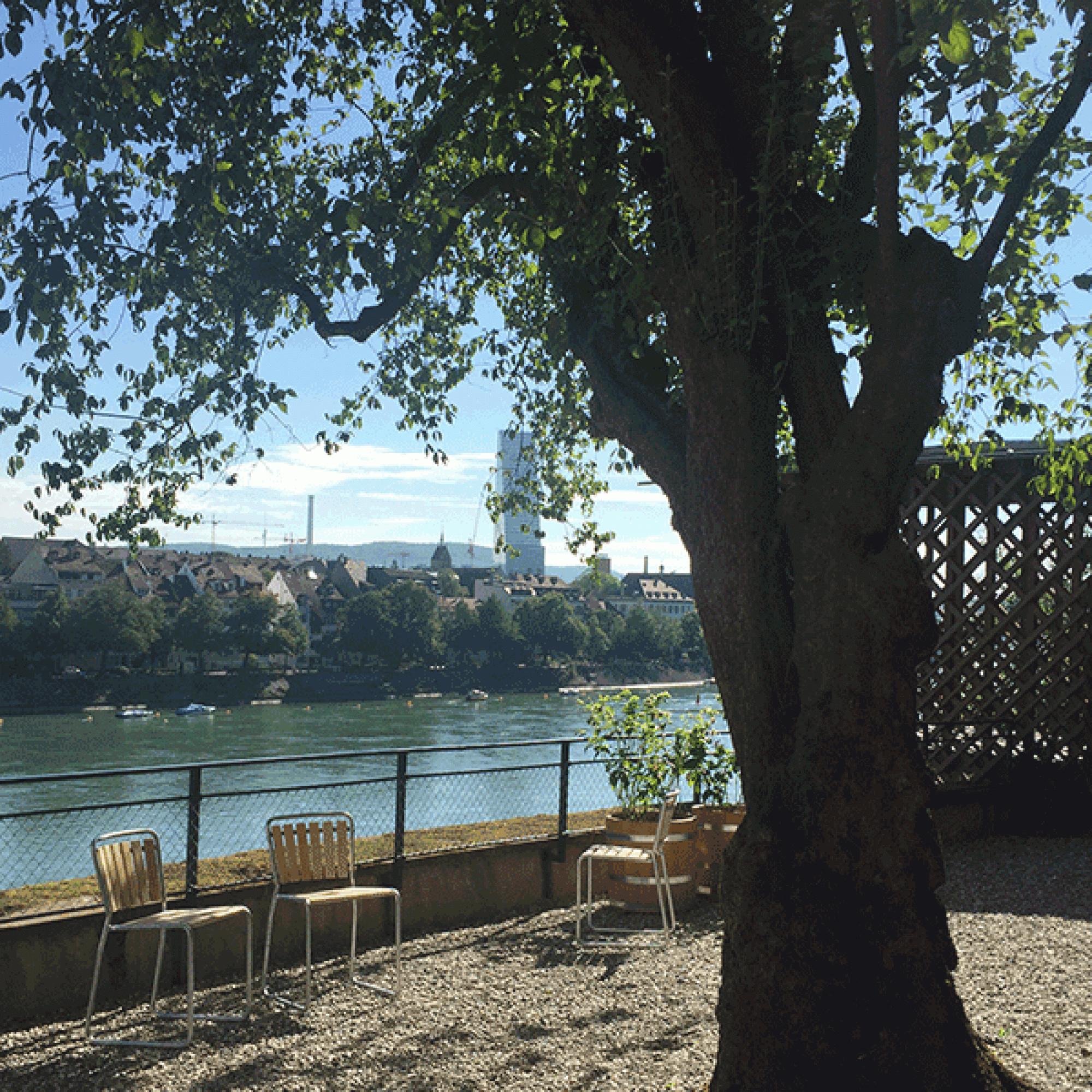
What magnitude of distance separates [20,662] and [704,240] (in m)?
76.8

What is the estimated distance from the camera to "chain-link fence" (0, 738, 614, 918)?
6297mm

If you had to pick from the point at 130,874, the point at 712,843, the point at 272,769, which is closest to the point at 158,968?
the point at 130,874

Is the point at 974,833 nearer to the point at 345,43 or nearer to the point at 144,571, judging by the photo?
the point at 345,43

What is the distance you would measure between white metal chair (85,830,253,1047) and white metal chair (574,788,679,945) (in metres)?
1.99

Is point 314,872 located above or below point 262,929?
above

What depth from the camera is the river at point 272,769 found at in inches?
622

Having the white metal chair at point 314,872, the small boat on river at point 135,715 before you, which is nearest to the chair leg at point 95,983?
the white metal chair at point 314,872

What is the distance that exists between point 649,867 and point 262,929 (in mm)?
2463

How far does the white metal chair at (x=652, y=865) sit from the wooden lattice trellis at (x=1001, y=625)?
3901mm

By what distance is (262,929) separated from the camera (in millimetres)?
6219

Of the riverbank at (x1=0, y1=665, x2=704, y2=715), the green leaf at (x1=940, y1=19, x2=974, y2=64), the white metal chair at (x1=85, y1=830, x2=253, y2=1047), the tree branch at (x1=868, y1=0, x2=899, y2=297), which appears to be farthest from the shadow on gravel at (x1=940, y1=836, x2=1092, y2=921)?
the riverbank at (x1=0, y1=665, x2=704, y2=715)

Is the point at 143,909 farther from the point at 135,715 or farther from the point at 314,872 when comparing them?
the point at 135,715

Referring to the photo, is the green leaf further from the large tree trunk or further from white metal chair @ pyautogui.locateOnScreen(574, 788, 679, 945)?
white metal chair @ pyautogui.locateOnScreen(574, 788, 679, 945)

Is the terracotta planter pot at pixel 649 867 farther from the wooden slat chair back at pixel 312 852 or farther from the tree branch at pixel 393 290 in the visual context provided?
the tree branch at pixel 393 290
